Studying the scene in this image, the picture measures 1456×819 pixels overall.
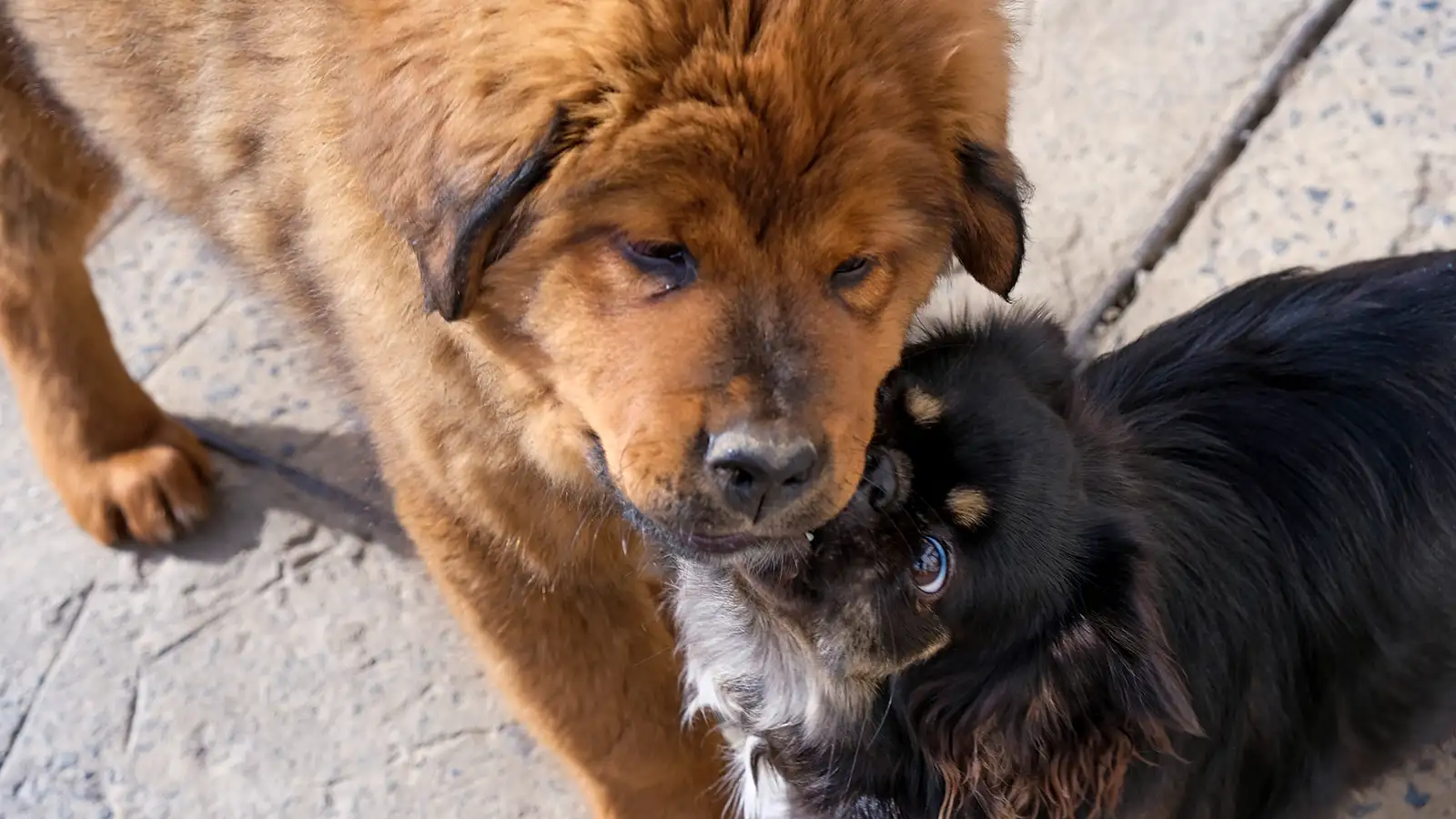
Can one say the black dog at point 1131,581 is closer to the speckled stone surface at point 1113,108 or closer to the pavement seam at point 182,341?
the speckled stone surface at point 1113,108

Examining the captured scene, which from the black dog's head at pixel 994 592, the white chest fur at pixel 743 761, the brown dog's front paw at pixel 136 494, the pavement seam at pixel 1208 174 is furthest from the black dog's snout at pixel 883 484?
the brown dog's front paw at pixel 136 494

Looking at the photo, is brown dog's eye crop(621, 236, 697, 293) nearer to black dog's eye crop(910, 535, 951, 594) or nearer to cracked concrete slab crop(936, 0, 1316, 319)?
black dog's eye crop(910, 535, 951, 594)

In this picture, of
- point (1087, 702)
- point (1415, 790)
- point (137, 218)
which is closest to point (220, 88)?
point (137, 218)

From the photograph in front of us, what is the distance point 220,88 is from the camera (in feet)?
7.16

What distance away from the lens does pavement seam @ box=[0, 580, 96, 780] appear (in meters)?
2.74

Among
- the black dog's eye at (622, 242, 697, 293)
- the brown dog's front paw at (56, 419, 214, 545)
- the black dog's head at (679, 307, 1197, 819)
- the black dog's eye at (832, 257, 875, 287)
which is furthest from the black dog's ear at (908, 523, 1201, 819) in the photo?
the brown dog's front paw at (56, 419, 214, 545)

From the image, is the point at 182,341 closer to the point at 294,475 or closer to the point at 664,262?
the point at 294,475

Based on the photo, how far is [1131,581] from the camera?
5.80 feet

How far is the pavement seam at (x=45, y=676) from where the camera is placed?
274cm

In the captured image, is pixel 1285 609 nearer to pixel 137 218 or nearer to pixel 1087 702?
pixel 1087 702

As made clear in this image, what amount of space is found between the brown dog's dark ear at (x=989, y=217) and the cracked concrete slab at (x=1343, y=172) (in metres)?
1.32

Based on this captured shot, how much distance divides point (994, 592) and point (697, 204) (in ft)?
2.35

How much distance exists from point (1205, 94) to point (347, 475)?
8.18ft

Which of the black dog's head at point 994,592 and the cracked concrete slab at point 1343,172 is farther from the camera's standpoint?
the cracked concrete slab at point 1343,172
